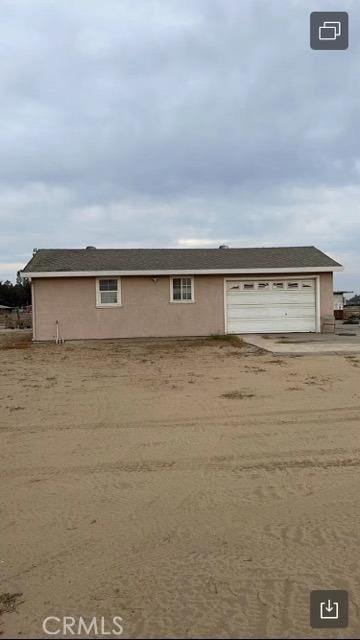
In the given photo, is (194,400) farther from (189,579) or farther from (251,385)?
(189,579)

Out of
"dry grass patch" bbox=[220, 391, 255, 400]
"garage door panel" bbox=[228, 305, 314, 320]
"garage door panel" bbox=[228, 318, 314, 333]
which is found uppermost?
"garage door panel" bbox=[228, 305, 314, 320]

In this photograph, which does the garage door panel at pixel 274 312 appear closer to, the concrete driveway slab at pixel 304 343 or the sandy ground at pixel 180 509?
the concrete driveway slab at pixel 304 343

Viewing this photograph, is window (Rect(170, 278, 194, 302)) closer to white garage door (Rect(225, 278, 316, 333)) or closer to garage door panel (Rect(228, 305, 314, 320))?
white garage door (Rect(225, 278, 316, 333))

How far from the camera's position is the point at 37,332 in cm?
1927

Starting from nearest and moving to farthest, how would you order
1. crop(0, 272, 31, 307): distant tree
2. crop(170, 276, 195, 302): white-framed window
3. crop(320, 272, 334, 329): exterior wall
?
crop(170, 276, 195, 302): white-framed window
crop(320, 272, 334, 329): exterior wall
crop(0, 272, 31, 307): distant tree

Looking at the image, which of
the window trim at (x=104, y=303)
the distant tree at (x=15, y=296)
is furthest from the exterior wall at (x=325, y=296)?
the distant tree at (x=15, y=296)

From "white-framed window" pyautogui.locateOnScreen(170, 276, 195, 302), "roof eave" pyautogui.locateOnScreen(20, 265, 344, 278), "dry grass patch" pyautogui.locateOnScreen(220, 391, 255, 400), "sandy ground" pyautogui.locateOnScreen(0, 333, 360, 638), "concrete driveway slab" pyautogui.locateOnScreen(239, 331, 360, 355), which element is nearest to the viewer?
"sandy ground" pyautogui.locateOnScreen(0, 333, 360, 638)

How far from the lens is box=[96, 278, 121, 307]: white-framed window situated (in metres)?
19.6

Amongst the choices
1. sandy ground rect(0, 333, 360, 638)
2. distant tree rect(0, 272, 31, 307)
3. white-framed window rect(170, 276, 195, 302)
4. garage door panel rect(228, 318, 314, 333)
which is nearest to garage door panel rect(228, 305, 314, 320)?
garage door panel rect(228, 318, 314, 333)

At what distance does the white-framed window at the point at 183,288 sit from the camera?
1994 centimetres

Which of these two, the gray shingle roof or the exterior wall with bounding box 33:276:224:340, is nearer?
the exterior wall with bounding box 33:276:224:340

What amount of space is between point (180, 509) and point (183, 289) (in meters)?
16.2

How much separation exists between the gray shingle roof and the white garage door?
774 millimetres

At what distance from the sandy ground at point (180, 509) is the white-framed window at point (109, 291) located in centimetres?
1134
